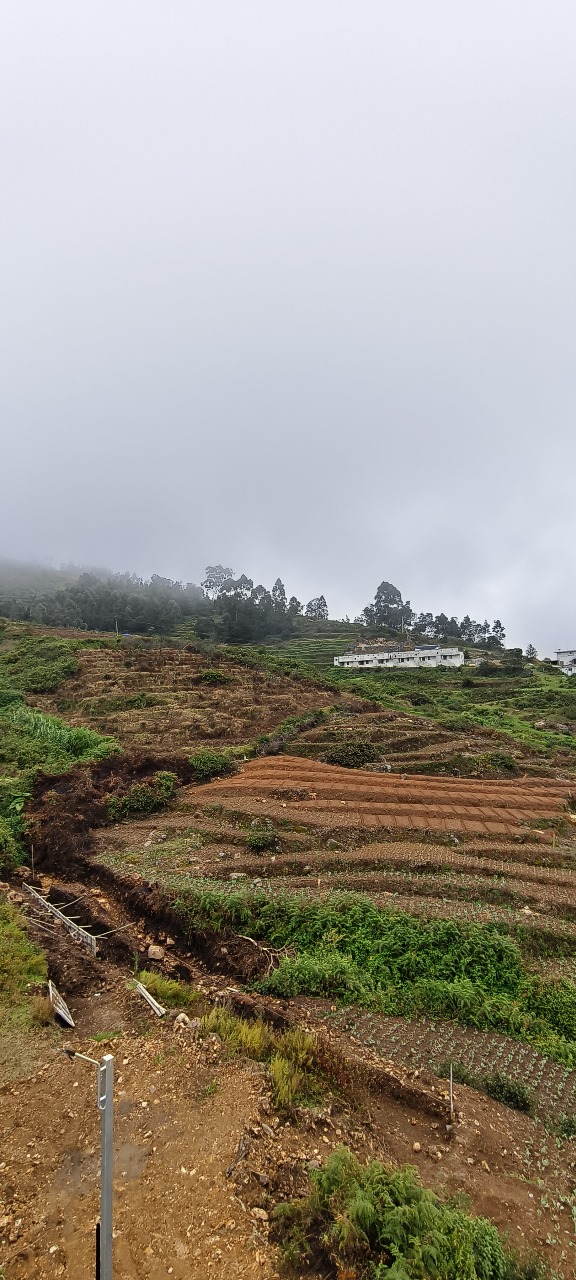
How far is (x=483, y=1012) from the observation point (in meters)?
8.99

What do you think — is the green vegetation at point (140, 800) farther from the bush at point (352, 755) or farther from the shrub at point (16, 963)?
the bush at point (352, 755)

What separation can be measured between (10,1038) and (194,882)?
527 cm

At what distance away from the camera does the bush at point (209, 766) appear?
2112cm

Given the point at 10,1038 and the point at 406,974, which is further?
the point at 406,974

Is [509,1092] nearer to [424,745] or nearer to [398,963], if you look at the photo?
[398,963]

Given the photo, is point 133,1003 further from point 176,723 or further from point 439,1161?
point 176,723

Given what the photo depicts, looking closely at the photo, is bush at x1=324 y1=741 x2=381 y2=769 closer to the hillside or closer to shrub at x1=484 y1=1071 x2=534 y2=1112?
the hillside

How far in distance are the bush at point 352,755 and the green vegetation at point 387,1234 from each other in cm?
1773

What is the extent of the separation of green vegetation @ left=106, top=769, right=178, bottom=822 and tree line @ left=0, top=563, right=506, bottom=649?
52188 mm

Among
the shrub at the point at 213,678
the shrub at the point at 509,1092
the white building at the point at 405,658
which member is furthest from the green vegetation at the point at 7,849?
the white building at the point at 405,658

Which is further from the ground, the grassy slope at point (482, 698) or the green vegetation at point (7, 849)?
the grassy slope at point (482, 698)

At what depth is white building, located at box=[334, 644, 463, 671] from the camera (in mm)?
69150

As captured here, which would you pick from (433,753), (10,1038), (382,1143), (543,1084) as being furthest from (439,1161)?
(433,753)

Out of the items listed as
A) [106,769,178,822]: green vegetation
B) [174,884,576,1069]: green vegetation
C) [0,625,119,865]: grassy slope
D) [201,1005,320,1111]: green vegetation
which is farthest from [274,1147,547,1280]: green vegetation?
[106,769,178,822]: green vegetation
